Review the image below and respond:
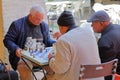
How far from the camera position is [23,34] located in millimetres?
3262

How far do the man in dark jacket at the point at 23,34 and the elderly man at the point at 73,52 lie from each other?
948 millimetres

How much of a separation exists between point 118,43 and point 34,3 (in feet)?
6.18

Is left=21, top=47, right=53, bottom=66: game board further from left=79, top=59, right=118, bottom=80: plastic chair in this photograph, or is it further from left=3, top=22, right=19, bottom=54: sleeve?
left=79, top=59, right=118, bottom=80: plastic chair

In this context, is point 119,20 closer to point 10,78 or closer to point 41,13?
point 41,13

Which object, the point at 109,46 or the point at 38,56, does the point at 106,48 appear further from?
the point at 38,56

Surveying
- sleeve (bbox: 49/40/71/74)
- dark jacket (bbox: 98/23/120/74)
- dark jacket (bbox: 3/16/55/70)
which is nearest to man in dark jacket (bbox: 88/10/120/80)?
dark jacket (bbox: 98/23/120/74)

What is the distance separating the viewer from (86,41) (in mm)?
2252

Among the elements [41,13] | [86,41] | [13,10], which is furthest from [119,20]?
[86,41]

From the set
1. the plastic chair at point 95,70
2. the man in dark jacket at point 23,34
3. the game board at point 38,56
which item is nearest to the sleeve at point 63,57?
the plastic chair at point 95,70

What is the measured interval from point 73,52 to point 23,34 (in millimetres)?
1206

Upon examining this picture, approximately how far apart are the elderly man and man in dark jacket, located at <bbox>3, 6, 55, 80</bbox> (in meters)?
0.95

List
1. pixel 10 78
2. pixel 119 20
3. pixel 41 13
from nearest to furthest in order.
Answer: pixel 10 78 < pixel 41 13 < pixel 119 20

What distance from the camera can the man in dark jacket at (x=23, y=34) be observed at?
319 cm

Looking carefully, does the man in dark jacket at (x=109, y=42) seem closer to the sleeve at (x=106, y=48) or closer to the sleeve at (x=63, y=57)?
the sleeve at (x=106, y=48)
